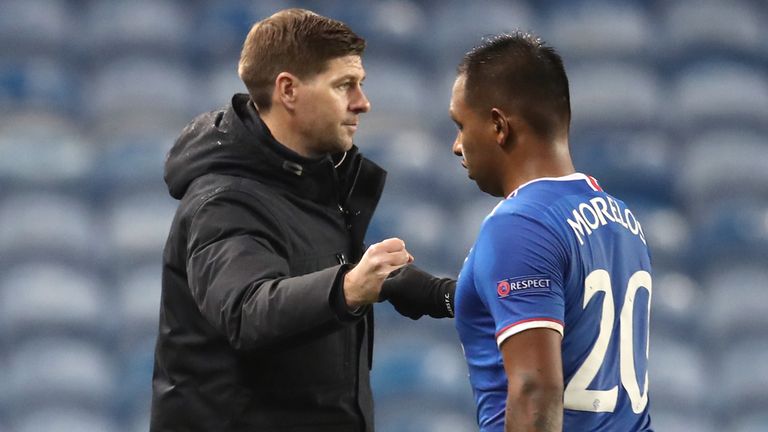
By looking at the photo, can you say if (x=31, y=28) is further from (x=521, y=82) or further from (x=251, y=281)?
(x=521, y=82)

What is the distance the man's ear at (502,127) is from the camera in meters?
1.66

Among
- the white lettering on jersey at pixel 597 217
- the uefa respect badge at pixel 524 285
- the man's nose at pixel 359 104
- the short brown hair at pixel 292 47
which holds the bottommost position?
the uefa respect badge at pixel 524 285

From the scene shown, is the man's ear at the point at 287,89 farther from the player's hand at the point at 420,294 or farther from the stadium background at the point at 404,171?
the stadium background at the point at 404,171

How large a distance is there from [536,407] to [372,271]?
0.29 meters

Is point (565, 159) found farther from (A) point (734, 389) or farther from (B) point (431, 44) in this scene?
(B) point (431, 44)

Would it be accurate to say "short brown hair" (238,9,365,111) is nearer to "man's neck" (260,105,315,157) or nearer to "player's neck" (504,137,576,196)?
"man's neck" (260,105,315,157)

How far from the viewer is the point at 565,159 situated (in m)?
1.67

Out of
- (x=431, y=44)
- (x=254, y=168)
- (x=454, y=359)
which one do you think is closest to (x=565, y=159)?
(x=254, y=168)

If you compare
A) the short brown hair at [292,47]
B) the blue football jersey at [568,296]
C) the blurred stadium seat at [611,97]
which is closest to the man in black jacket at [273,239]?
the short brown hair at [292,47]

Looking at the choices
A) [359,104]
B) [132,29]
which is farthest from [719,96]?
[359,104]

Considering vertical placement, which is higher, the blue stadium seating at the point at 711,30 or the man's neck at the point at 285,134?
the blue stadium seating at the point at 711,30

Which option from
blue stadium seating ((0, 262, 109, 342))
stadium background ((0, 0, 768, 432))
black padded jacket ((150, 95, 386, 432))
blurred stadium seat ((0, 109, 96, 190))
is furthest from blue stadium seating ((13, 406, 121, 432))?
black padded jacket ((150, 95, 386, 432))

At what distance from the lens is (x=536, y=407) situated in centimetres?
151

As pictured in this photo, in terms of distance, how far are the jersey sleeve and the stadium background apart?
1931 millimetres
